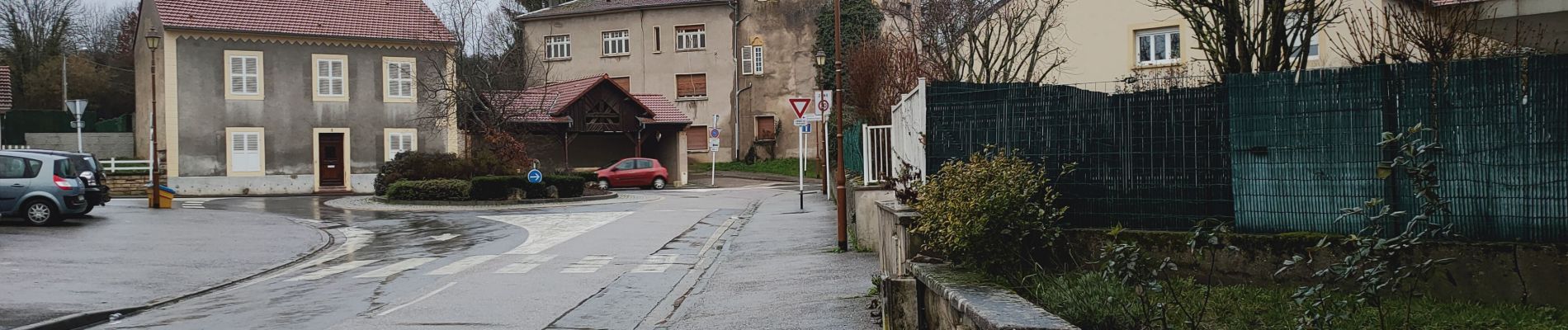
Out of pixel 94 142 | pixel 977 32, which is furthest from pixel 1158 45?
pixel 94 142

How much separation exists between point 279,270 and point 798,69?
120 feet

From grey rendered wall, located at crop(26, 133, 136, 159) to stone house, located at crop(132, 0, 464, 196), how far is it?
410 inches

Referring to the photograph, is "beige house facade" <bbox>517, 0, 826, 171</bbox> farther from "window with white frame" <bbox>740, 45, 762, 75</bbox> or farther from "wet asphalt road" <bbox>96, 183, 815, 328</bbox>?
"wet asphalt road" <bbox>96, 183, 815, 328</bbox>

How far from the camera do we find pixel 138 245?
1681 cm

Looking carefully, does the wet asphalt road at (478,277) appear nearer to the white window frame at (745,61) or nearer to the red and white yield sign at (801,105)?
the red and white yield sign at (801,105)

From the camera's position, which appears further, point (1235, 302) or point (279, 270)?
point (279, 270)

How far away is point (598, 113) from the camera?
4475 cm

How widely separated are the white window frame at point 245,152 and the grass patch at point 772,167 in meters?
18.9

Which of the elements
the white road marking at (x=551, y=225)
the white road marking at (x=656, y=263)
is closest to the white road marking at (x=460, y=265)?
the white road marking at (x=551, y=225)

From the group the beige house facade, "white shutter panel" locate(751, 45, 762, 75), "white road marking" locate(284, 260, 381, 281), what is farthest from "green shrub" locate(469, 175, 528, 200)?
"white shutter panel" locate(751, 45, 762, 75)

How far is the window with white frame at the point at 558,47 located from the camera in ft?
174

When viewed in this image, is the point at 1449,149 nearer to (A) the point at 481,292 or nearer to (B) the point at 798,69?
(A) the point at 481,292

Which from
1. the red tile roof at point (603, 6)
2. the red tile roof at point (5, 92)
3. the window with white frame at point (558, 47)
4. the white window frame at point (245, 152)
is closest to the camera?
the white window frame at point (245, 152)

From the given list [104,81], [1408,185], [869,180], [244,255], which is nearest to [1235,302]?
[1408,185]
